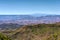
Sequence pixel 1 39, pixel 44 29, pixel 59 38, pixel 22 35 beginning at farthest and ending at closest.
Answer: pixel 44 29, pixel 22 35, pixel 59 38, pixel 1 39

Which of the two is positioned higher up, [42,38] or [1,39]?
[1,39]

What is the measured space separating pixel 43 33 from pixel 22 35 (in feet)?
57.2

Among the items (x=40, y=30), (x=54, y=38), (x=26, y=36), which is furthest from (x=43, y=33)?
(x=54, y=38)

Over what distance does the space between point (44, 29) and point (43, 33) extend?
6.84 meters

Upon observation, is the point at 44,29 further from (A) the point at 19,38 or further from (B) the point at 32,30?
(A) the point at 19,38

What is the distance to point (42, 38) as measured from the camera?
132 m

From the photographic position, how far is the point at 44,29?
14700 centimetres

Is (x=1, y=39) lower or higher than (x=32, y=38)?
higher

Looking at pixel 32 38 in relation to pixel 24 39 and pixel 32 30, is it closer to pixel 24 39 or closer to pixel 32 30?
pixel 24 39

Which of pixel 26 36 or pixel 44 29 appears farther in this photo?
pixel 44 29

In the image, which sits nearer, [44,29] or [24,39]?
[24,39]

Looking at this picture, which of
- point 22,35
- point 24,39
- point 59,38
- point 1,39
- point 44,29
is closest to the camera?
point 1,39

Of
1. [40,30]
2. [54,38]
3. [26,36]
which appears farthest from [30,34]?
[54,38]

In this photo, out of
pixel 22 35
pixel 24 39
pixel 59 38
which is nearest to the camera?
pixel 59 38
